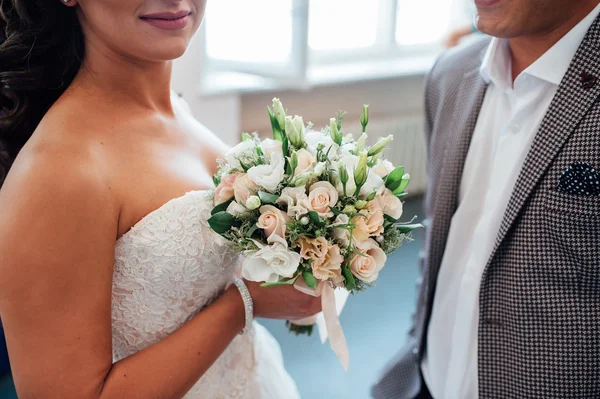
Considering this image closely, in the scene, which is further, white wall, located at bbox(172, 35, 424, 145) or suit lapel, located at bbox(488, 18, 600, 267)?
white wall, located at bbox(172, 35, 424, 145)

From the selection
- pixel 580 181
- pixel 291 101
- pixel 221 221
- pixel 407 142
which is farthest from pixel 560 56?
pixel 407 142

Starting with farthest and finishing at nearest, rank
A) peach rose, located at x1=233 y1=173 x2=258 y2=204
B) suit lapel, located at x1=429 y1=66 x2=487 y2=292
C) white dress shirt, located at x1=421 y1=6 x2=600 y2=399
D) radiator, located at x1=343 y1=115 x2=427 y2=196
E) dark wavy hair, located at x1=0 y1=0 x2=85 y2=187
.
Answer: radiator, located at x1=343 y1=115 x2=427 y2=196
suit lapel, located at x1=429 y1=66 x2=487 y2=292
white dress shirt, located at x1=421 y1=6 x2=600 y2=399
dark wavy hair, located at x1=0 y1=0 x2=85 y2=187
peach rose, located at x1=233 y1=173 x2=258 y2=204

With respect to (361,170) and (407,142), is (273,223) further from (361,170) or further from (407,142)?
(407,142)

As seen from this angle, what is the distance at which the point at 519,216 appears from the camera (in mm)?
1353

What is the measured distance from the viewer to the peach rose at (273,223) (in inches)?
41.6

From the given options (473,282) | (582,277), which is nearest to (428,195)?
(473,282)

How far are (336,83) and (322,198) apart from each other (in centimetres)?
296

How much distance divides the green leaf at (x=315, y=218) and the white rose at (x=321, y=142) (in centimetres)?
14

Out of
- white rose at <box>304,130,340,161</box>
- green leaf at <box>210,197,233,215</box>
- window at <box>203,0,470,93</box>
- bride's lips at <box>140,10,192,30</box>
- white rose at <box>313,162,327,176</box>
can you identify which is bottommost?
window at <box>203,0,470,93</box>

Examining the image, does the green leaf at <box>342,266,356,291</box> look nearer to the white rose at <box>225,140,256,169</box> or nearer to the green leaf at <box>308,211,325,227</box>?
the green leaf at <box>308,211,325,227</box>

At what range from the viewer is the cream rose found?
44.2 inches

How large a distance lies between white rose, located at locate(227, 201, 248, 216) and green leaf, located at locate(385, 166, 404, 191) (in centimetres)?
29

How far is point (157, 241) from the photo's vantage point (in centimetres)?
115

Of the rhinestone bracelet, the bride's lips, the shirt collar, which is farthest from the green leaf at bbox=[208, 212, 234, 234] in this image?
the shirt collar
